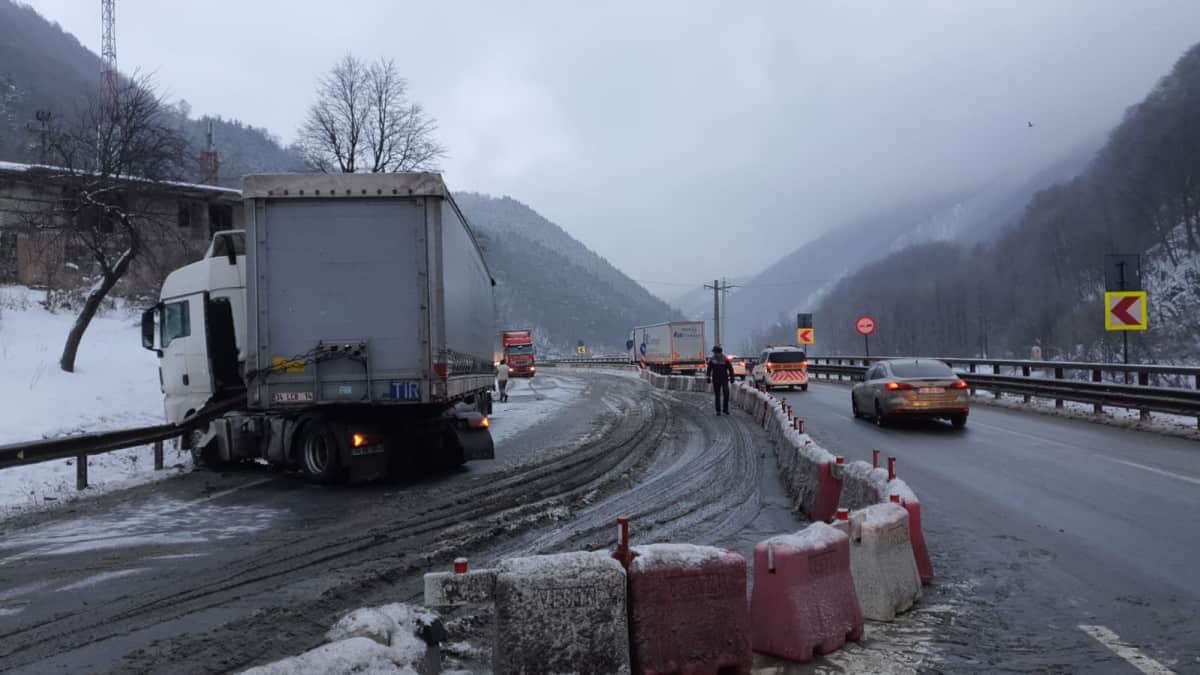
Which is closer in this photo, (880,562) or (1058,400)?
(880,562)

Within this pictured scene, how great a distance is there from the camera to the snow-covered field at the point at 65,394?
13922mm

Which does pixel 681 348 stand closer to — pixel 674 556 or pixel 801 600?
pixel 801 600

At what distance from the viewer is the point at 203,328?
14.5 metres

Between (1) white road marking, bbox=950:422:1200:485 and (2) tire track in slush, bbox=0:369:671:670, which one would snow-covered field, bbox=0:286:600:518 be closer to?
(2) tire track in slush, bbox=0:369:671:670

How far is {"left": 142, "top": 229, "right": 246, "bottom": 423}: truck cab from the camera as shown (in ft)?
45.8

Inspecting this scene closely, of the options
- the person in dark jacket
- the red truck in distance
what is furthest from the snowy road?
the red truck in distance

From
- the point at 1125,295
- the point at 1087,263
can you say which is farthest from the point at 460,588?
the point at 1087,263

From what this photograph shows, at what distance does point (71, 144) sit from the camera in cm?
2962

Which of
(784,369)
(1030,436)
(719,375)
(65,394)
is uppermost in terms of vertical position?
(65,394)

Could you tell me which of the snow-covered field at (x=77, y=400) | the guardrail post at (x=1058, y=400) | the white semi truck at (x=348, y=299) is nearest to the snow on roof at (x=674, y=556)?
the white semi truck at (x=348, y=299)

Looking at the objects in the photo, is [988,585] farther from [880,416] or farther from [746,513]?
[880,416]

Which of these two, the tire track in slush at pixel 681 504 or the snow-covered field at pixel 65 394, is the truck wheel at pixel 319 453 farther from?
the tire track in slush at pixel 681 504

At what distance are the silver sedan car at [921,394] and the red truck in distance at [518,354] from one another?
47.1m

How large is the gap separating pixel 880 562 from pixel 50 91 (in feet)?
423
